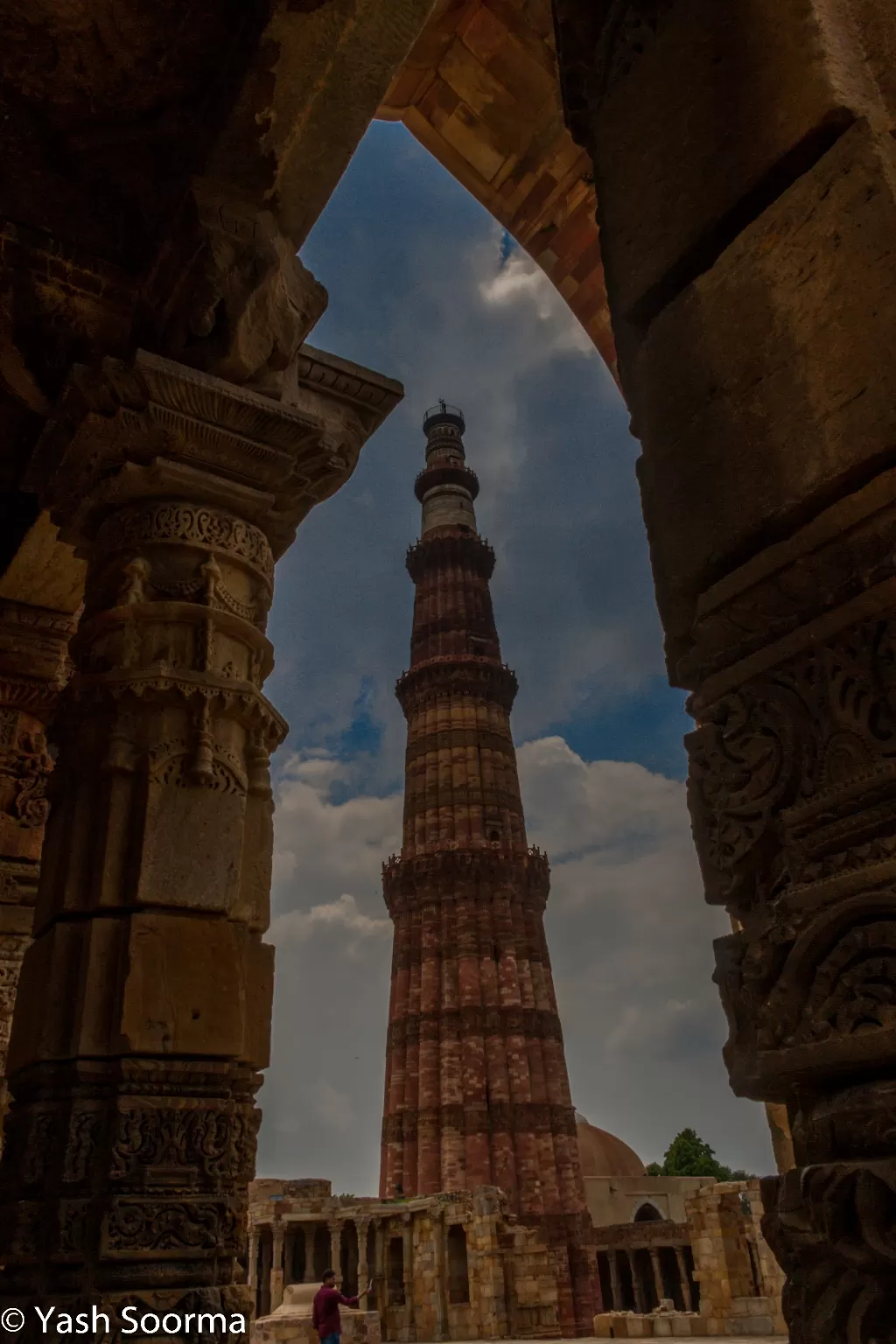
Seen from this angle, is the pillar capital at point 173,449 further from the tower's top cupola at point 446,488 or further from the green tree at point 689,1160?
the green tree at point 689,1160

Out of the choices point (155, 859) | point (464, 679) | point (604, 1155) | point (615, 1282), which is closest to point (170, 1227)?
point (155, 859)

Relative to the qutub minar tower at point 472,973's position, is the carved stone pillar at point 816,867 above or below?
below

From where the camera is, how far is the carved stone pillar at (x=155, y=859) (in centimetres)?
245

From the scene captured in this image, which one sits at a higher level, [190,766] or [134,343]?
[134,343]

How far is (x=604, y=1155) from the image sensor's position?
2959cm

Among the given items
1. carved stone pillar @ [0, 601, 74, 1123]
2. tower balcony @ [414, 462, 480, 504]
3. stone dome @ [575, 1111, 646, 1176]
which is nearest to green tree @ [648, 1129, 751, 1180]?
stone dome @ [575, 1111, 646, 1176]

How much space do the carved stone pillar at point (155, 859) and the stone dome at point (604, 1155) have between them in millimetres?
28537

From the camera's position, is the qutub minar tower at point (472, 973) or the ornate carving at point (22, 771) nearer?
the ornate carving at point (22, 771)

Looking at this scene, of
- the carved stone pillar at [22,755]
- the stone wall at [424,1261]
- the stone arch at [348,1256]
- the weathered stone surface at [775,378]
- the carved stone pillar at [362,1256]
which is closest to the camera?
the weathered stone surface at [775,378]

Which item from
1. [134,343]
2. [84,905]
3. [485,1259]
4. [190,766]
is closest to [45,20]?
[134,343]

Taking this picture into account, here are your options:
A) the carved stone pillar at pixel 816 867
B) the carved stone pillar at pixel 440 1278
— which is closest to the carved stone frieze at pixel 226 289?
the carved stone pillar at pixel 816 867

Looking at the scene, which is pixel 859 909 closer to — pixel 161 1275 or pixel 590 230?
pixel 161 1275

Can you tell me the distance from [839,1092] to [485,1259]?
1810 centimetres

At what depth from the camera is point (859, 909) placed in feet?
3.59
